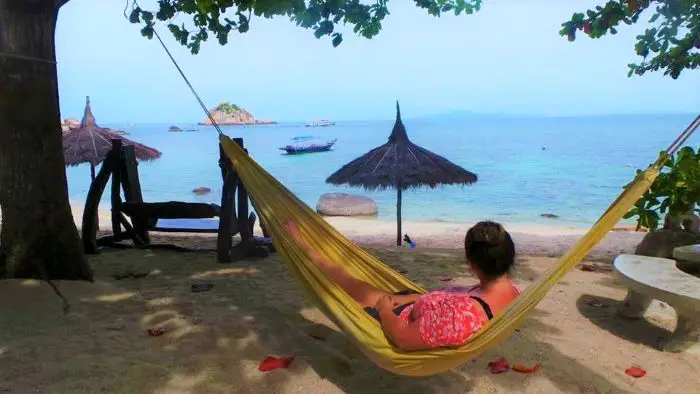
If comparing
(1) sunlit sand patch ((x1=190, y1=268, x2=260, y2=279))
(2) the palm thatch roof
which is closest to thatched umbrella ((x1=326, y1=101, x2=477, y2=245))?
(2) the palm thatch roof

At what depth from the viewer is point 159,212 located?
166 inches

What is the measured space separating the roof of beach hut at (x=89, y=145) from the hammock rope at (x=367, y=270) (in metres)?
4.93

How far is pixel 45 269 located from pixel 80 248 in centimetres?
21

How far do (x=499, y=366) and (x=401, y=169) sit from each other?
176 inches

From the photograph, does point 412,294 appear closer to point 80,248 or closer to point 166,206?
point 80,248

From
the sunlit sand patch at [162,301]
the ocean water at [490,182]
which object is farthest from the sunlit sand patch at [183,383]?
the ocean water at [490,182]

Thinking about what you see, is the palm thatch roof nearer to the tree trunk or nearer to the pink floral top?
the tree trunk

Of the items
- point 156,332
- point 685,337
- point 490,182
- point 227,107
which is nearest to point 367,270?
point 156,332

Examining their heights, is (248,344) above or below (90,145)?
below

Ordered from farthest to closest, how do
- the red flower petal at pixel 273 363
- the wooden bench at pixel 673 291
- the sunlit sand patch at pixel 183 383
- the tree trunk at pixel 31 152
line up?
the tree trunk at pixel 31 152 < the wooden bench at pixel 673 291 < the red flower petal at pixel 273 363 < the sunlit sand patch at pixel 183 383

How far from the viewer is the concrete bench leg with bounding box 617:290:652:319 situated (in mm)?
2732

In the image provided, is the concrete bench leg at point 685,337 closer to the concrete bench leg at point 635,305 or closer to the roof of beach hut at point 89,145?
the concrete bench leg at point 635,305

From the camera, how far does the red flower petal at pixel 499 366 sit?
2080 mm

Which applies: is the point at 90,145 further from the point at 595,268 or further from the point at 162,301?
the point at 595,268
